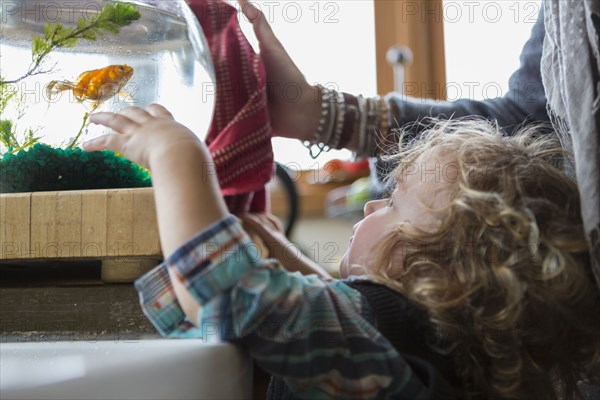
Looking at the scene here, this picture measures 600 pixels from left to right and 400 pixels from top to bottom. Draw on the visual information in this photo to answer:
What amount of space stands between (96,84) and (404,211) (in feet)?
1.24

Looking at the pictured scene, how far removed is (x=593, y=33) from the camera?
0.66 meters

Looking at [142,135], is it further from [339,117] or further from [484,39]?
[484,39]

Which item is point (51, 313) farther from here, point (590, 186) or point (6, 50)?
point (590, 186)

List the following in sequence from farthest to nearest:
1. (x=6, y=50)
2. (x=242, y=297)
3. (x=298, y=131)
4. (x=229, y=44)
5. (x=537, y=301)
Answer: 1. (x=298, y=131)
2. (x=229, y=44)
3. (x=6, y=50)
4. (x=537, y=301)
5. (x=242, y=297)

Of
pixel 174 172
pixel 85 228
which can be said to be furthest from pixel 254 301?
pixel 85 228

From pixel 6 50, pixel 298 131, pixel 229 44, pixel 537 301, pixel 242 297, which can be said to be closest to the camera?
pixel 242 297

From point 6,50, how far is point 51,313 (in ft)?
1.00

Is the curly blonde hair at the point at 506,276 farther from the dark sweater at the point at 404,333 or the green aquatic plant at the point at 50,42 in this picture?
the green aquatic plant at the point at 50,42

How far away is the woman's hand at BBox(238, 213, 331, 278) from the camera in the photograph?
971 millimetres

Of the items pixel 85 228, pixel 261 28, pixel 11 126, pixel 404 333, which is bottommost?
pixel 404 333

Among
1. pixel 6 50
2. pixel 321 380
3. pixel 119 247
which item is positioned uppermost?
pixel 6 50

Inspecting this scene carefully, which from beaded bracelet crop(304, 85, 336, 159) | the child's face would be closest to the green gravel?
the child's face

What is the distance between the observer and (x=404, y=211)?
0.82 meters

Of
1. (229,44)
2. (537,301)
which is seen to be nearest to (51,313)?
(229,44)
